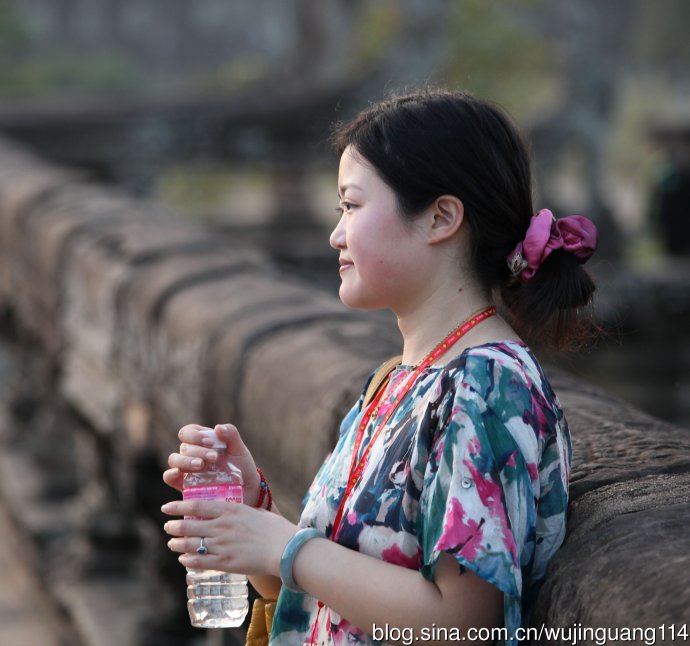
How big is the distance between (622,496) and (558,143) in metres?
11.0

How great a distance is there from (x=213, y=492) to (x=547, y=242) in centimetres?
48

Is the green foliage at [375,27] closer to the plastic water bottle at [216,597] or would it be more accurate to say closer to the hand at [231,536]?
the plastic water bottle at [216,597]

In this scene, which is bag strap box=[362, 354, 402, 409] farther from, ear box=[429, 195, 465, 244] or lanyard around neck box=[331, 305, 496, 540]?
ear box=[429, 195, 465, 244]

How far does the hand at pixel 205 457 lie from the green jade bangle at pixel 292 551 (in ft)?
0.51

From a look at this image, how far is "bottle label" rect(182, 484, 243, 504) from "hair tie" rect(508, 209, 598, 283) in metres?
0.41

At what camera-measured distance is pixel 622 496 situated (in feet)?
4.98

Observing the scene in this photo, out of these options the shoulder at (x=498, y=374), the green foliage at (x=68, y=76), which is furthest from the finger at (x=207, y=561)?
the green foliage at (x=68, y=76)

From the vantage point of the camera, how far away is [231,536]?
1548 mm

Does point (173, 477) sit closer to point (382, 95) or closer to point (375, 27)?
point (382, 95)

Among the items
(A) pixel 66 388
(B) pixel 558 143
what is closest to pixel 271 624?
(A) pixel 66 388

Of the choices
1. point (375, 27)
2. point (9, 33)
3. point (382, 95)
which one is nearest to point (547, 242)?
point (382, 95)

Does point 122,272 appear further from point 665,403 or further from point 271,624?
point 665,403

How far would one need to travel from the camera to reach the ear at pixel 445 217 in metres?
1.58

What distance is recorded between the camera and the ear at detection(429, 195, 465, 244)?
1.58m
